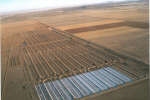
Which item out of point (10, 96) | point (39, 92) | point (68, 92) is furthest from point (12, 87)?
point (68, 92)

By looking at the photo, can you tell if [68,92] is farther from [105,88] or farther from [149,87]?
[149,87]

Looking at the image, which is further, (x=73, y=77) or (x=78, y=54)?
(x=78, y=54)

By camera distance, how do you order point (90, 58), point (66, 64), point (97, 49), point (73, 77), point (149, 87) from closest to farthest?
point (149, 87) < point (73, 77) < point (66, 64) < point (90, 58) < point (97, 49)

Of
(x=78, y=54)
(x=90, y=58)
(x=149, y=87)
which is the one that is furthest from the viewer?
(x=78, y=54)

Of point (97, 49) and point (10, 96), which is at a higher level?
point (97, 49)

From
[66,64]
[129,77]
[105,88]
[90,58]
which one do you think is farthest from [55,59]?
[129,77]

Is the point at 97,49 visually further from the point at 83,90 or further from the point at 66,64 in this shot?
the point at 83,90
